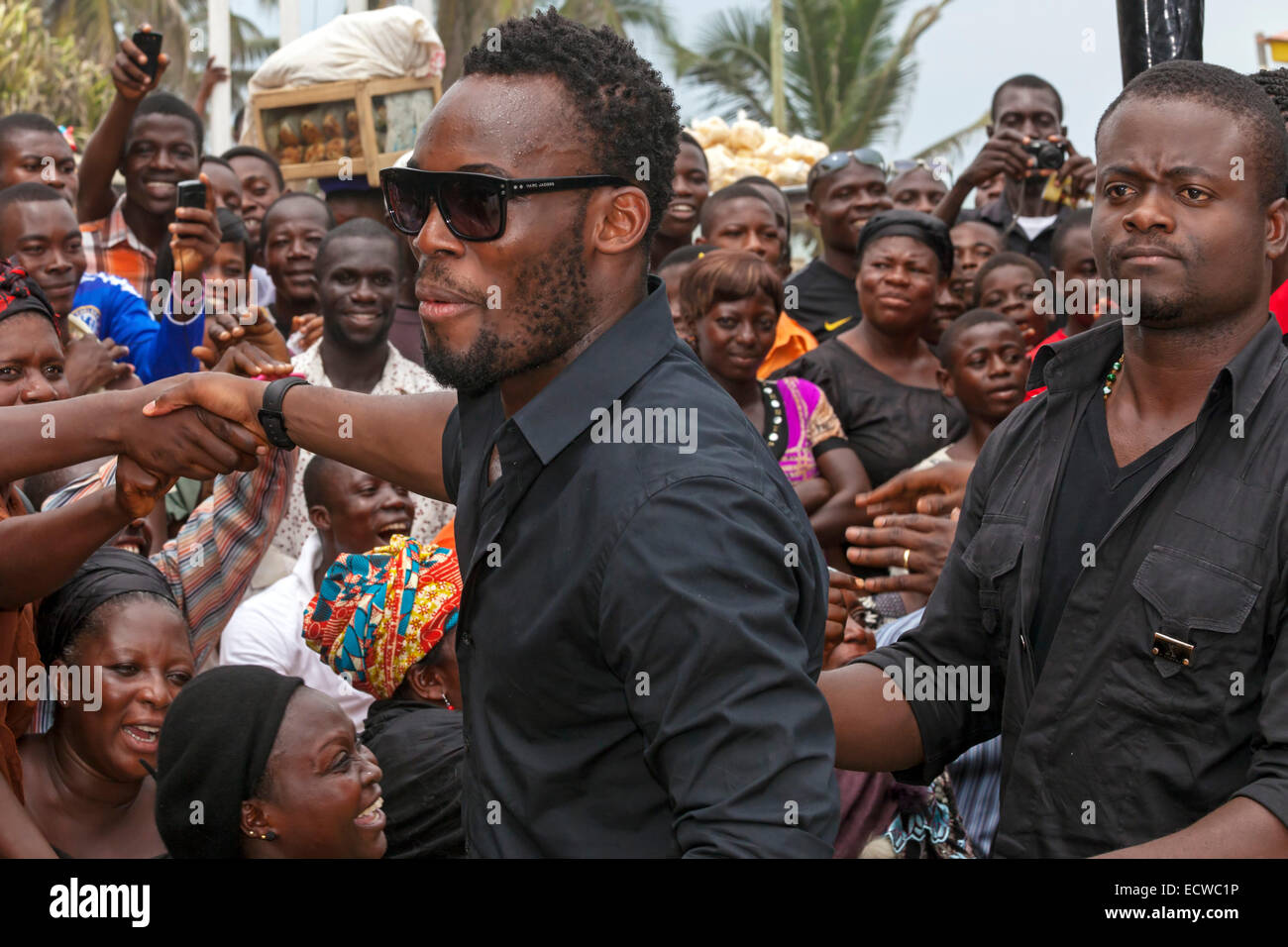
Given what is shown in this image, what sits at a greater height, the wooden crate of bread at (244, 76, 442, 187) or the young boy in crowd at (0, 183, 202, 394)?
the wooden crate of bread at (244, 76, 442, 187)

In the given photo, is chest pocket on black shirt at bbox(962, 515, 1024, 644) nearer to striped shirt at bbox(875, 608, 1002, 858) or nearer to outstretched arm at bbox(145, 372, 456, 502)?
striped shirt at bbox(875, 608, 1002, 858)

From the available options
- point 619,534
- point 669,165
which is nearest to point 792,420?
point 669,165

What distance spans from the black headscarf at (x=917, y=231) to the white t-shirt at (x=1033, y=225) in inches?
51.5

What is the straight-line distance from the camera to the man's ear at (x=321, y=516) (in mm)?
5184

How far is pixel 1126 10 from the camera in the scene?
140 inches

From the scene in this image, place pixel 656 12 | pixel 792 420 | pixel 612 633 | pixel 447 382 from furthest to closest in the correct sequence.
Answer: pixel 656 12 < pixel 792 420 < pixel 447 382 < pixel 612 633

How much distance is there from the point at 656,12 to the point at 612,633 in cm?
2376

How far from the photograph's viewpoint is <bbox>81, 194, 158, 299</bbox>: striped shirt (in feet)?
21.8

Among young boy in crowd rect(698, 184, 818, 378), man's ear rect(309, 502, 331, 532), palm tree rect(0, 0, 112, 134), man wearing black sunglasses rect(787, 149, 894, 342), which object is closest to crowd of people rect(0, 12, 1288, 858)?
man's ear rect(309, 502, 331, 532)

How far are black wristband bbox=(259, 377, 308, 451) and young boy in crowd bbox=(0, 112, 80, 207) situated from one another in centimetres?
369

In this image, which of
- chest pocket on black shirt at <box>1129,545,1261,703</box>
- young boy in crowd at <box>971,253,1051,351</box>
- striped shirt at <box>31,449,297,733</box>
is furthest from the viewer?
young boy in crowd at <box>971,253,1051,351</box>

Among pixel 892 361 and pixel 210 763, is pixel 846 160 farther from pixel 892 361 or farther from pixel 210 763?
pixel 210 763

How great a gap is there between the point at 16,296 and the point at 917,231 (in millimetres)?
3721
